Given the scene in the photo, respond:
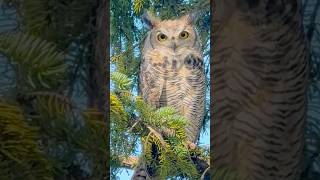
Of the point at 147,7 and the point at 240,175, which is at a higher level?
the point at 147,7

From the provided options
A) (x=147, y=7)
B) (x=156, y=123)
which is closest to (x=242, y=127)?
(x=156, y=123)

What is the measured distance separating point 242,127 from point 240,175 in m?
0.03

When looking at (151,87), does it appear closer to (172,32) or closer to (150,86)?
(150,86)

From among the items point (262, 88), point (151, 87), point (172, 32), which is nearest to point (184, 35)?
point (172, 32)

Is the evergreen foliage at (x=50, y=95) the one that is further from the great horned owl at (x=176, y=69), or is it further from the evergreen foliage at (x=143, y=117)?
the great horned owl at (x=176, y=69)

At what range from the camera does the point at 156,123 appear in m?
1.29

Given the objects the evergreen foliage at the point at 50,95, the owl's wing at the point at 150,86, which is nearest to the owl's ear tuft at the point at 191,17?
the owl's wing at the point at 150,86

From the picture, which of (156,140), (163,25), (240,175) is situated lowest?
(156,140)

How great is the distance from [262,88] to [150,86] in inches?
47.9

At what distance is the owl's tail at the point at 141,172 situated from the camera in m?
1.46

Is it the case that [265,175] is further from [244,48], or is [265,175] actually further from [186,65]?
[186,65]

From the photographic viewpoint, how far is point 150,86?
5.16ft

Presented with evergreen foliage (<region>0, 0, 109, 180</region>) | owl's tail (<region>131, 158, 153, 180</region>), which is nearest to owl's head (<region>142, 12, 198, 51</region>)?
owl's tail (<region>131, 158, 153, 180</region>)

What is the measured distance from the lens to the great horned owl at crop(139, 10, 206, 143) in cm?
157
